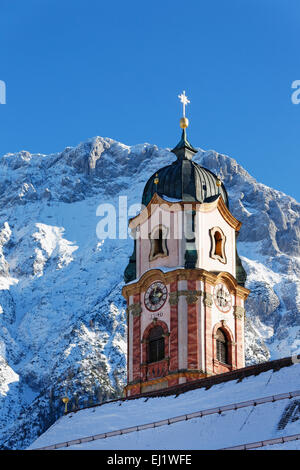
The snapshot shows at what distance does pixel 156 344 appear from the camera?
58.3 meters

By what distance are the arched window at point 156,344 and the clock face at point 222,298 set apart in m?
3.26

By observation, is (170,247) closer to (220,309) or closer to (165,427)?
(220,309)

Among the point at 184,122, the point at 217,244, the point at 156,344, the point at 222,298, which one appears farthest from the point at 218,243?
the point at 184,122

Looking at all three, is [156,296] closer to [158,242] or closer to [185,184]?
[158,242]

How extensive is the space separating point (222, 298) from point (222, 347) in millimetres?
2513

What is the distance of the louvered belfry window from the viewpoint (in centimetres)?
5822

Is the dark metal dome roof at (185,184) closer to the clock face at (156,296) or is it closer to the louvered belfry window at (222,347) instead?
the clock face at (156,296)

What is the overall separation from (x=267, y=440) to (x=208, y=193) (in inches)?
1013

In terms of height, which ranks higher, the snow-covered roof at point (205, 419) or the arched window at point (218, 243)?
the arched window at point (218, 243)

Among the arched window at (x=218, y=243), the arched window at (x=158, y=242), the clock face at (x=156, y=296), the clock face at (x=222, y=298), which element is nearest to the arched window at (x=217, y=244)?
the arched window at (x=218, y=243)

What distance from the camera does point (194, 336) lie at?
187 ft

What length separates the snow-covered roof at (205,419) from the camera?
39219mm
